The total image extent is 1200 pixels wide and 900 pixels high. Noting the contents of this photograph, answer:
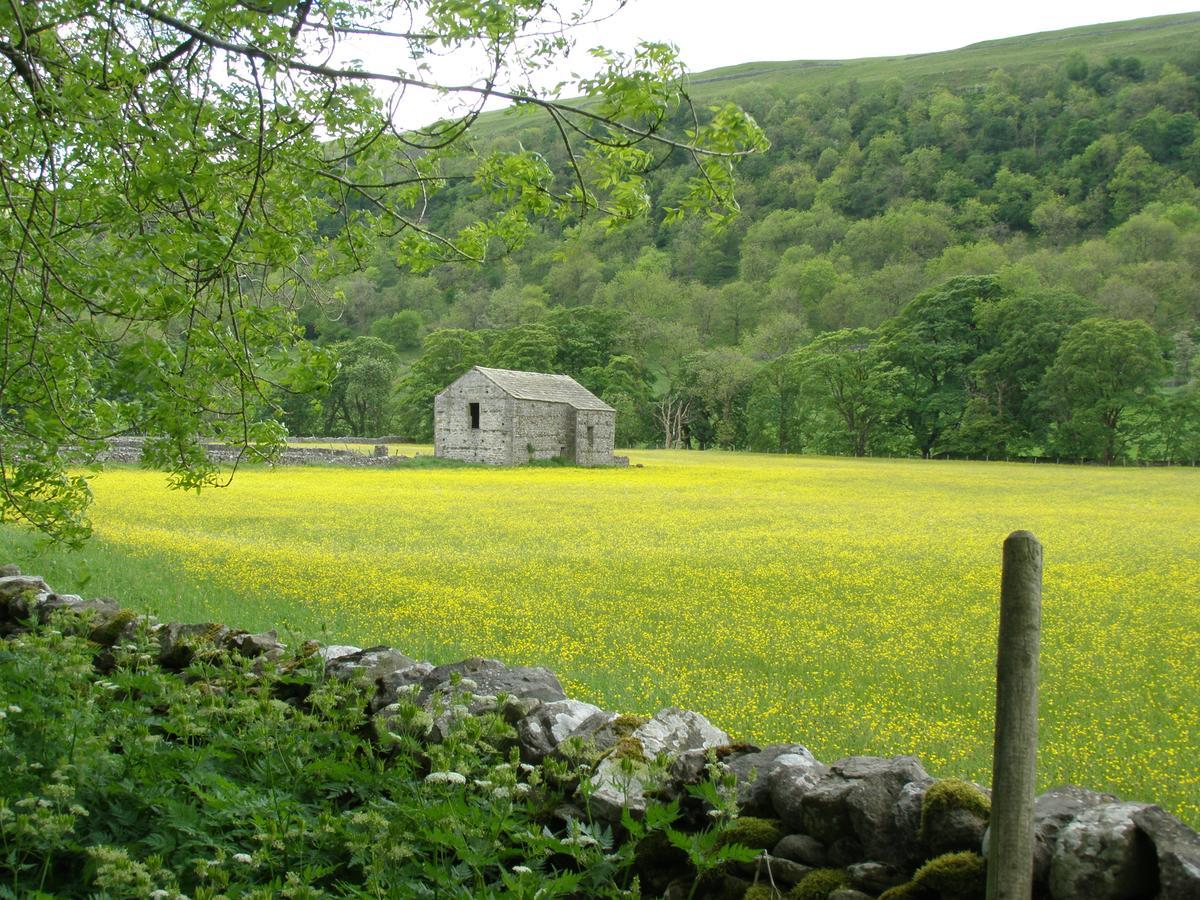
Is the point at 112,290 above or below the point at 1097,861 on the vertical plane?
above

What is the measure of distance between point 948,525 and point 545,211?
17.8 meters

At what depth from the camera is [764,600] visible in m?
11.9

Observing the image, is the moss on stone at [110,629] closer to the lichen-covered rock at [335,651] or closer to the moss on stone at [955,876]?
the lichen-covered rock at [335,651]

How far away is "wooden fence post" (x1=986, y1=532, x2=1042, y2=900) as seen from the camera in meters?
2.99

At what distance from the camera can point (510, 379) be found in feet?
160

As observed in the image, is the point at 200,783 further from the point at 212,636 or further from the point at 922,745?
the point at 922,745

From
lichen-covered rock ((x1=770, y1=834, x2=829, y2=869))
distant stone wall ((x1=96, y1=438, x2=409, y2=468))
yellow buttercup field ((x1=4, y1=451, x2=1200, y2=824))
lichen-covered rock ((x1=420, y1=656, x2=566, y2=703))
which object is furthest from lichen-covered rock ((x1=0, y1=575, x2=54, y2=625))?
distant stone wall ((x1=96, y1=438, x2=409, y2=468))

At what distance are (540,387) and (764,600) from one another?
3919 centimetres

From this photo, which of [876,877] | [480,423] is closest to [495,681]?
[876,877]

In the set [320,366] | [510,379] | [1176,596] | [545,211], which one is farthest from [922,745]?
[510,379]

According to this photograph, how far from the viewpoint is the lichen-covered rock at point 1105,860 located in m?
3.08

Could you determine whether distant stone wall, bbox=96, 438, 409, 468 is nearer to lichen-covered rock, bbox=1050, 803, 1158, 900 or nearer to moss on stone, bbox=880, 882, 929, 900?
moss on stone, bbox=880, 882, 929, 900

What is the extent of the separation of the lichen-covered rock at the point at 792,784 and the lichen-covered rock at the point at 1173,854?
135 cm

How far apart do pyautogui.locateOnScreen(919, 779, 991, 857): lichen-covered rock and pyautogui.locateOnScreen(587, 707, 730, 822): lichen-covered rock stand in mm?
1205
